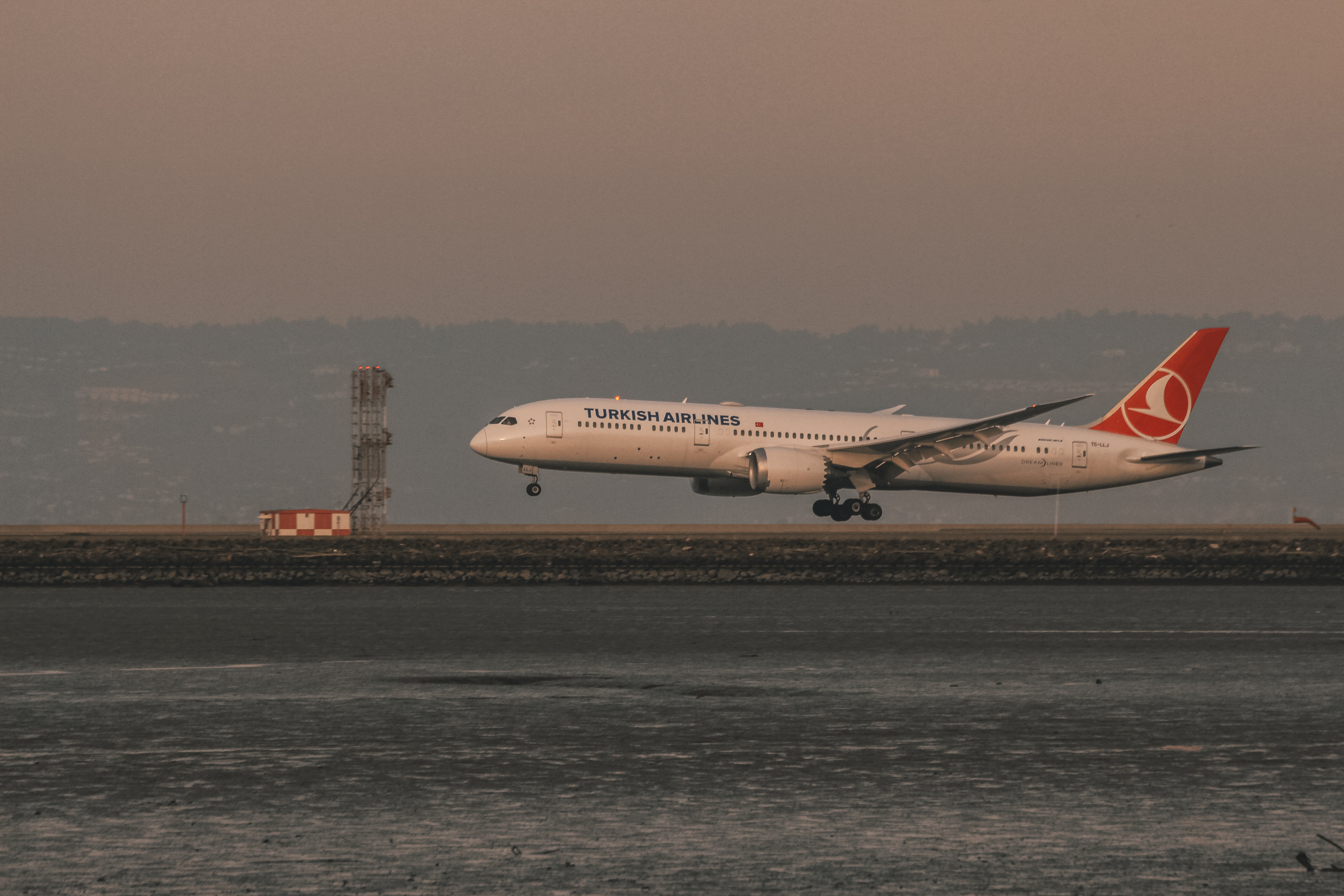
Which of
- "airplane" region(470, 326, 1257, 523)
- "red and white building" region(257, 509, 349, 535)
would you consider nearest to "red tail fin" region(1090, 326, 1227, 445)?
"airplane" region(470, 326, 1257, 523)

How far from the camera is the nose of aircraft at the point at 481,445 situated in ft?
179

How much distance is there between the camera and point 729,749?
10.7 metres

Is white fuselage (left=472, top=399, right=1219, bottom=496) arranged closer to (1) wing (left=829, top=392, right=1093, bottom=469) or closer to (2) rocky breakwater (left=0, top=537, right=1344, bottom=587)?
(1) wing (left=829, top=392, right=1093, bottom=469)

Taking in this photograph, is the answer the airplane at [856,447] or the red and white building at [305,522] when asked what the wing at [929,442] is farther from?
the red and white building at [305,522]

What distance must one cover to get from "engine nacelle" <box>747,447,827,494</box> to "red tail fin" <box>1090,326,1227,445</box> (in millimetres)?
16536

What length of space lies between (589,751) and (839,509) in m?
50.8

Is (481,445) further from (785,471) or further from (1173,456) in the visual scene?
(1173,456)

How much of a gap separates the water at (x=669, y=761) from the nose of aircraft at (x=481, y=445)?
34348 mm

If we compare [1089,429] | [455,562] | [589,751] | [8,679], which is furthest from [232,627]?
[1089,429]

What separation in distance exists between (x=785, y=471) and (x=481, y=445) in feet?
39.2

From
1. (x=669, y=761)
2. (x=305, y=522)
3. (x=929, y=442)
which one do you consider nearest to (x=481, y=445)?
(x=305, y=522)

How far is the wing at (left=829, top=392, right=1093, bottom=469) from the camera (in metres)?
56.6

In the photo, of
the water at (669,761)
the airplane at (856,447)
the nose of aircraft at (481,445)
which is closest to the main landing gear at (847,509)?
the airplane at (856,447)

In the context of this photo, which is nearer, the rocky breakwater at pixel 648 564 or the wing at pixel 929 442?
the rocky breakwater at pixel 648 564
